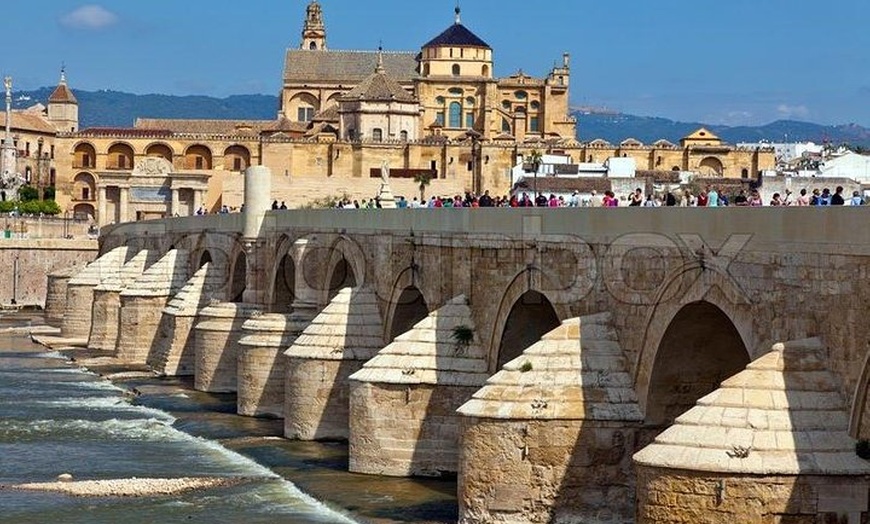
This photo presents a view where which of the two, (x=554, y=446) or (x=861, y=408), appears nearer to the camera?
(x=861, y=408)

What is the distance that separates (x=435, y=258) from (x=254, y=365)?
8246 millimetres

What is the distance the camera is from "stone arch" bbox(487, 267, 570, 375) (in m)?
26.9

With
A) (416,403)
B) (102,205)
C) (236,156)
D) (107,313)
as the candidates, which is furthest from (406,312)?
(236,156)

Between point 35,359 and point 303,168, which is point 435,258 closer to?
point 35,359

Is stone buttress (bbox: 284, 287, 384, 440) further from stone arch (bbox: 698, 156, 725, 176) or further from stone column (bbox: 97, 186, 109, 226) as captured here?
stone arch (bbox: 698, 156, 725, 176)

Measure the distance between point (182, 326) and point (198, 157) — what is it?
70161 millimetres

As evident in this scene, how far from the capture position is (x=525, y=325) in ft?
96.8

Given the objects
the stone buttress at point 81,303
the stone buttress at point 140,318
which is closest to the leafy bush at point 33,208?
the stone buttress at point 81,303

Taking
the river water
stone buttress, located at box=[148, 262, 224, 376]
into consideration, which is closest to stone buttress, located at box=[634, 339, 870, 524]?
the river water

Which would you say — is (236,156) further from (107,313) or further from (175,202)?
(107,313)

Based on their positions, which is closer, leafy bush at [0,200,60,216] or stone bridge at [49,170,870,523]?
stone bridge at [49,170,870,523]

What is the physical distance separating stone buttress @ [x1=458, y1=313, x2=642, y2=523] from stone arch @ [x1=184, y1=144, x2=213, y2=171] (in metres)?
96.9

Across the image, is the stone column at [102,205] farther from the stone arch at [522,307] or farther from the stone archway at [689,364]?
the stone archway at [689,364]

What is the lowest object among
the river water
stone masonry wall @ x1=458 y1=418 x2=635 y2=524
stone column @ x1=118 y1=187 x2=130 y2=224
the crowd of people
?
the river water
